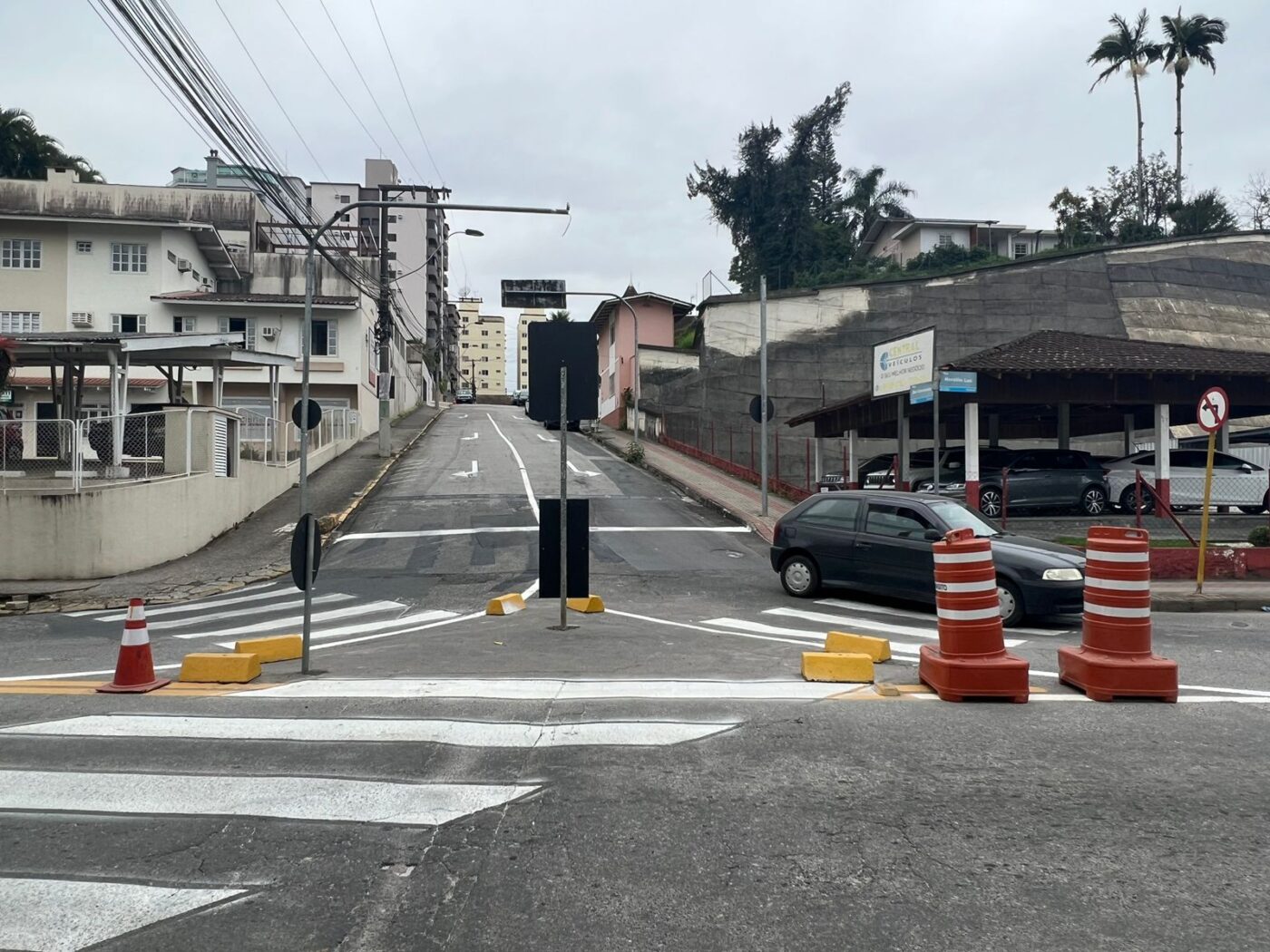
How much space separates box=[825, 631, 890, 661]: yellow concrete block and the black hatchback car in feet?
9.63

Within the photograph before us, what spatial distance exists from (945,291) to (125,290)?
117ft

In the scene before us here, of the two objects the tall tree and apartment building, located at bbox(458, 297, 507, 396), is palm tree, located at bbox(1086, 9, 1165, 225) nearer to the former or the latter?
the tall tree

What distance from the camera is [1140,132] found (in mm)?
57875

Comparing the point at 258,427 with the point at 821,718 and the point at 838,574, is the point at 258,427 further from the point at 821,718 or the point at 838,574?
the point at 821,718

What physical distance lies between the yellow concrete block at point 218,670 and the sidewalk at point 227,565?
864cm

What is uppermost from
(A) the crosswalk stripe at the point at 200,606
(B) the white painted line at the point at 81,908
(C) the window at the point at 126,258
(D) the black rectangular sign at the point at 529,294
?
(D) the black rectangular sign at the point at 529,294

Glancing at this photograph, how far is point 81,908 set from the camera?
3.87 meters

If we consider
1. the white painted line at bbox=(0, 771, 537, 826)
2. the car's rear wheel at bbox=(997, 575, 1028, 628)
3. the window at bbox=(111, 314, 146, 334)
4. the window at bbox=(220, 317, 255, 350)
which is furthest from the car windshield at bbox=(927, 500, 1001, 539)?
the window at bbox=(111, 314, 146, 334)

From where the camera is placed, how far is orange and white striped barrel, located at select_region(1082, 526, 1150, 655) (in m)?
7.07

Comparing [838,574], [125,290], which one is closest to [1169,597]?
[838,574]

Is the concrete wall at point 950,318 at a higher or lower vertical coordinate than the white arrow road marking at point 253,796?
higher

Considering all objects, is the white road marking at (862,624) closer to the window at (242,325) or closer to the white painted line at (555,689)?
the white painted line at (555,689)

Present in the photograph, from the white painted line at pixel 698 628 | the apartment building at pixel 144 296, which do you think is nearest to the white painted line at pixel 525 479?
the apartment building at pixel 144 296

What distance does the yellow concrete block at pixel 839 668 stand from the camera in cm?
795
